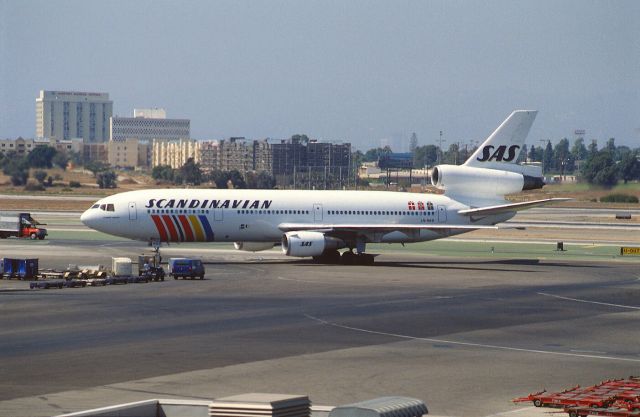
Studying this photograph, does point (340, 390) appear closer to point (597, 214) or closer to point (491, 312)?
point (491, 312)

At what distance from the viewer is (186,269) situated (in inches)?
2576

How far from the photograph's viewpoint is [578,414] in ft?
95.4

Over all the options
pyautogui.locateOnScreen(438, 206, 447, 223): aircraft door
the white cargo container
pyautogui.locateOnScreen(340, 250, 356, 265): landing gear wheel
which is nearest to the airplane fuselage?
pyautogui.locateOnScreen(438, 206, 447, 223): aircraft door

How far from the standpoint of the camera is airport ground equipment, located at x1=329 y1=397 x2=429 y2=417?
20.1 meters

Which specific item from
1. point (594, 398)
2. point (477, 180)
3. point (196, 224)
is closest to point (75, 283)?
point (196, 224)

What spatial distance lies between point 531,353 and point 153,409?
22.0m

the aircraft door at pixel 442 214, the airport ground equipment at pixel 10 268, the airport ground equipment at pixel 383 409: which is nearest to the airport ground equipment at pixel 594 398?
the airport ground equipment at pixel 383 409

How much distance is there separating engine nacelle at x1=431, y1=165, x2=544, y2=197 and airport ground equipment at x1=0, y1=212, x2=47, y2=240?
34696mm

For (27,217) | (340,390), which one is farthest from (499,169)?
(340,390)

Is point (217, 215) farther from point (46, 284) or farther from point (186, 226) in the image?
point (46, 284)

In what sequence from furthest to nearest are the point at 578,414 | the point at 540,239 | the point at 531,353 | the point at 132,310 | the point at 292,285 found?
1. the point at 540,239
2. the point at 292,285
3. the point at 132,310
4. the point at 531,353
5. the point at 578,414

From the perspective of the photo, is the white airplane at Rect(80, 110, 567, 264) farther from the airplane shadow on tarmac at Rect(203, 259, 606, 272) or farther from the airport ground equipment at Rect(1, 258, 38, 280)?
the airport ground equipment at Rect(1, 258, 38, 280)

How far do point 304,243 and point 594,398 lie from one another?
46.5 m

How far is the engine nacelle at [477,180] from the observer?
83.5 meters
